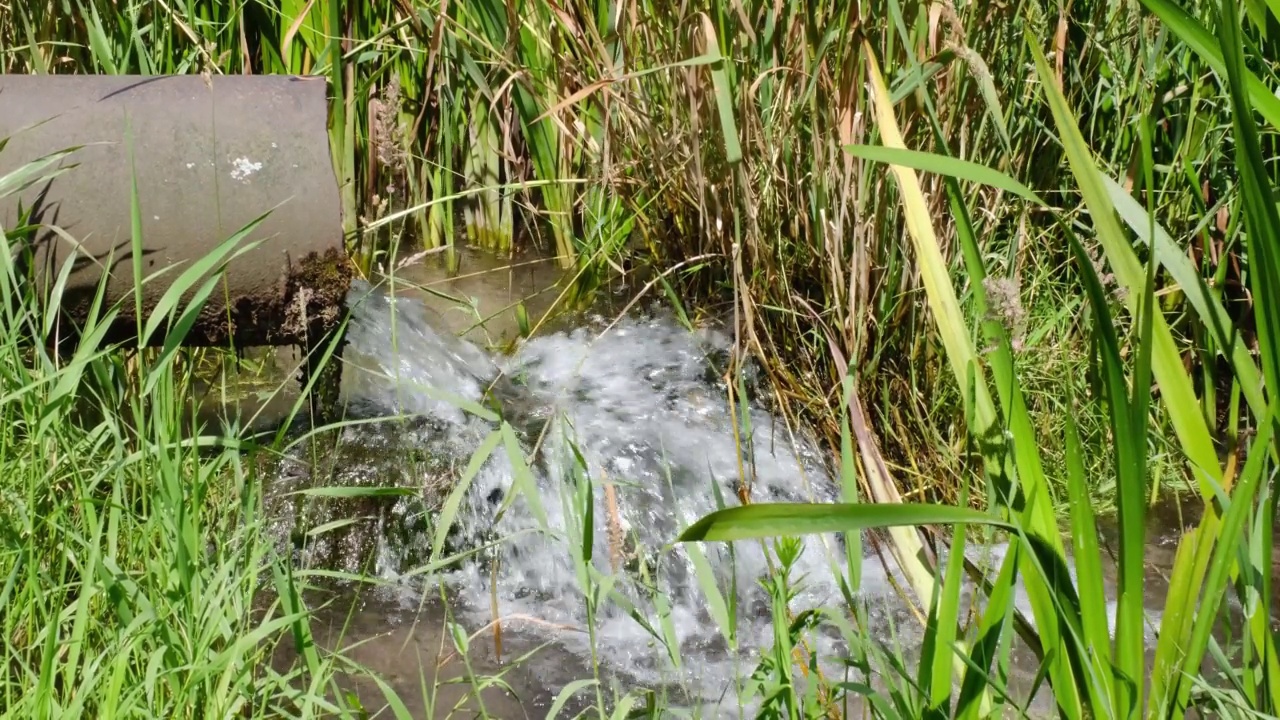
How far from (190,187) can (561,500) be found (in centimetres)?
106

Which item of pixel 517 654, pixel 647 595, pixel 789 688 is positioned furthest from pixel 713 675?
pixel 789 688

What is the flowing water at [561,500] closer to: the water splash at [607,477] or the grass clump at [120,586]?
the water splash at [607,477]

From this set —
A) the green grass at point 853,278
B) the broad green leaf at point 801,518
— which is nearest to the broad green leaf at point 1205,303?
the green grass at point 853,278

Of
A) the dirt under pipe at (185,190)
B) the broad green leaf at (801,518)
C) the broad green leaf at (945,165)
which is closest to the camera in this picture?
the broad green leaf at (801,518)

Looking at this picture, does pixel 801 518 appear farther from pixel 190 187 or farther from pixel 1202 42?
pixel 190 187

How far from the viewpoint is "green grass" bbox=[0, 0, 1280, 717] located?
Answer: 1377 millimetres

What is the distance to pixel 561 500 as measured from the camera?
207 centimetres

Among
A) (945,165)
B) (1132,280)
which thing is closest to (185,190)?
(945,165)

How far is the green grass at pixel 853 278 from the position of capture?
1377 millimetres

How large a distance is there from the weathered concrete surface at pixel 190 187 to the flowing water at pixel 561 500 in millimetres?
313

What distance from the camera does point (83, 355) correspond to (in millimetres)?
1922

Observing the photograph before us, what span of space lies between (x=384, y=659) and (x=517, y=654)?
26 centimetres

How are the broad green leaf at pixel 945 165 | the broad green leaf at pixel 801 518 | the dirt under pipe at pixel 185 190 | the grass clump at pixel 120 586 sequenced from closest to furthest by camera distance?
the broad green leaf at pixel 801 518 < the broad green leaf at pixel 945 165 < the grass clump at pixel 120 586 < the dirt under pipe at pixel 185 190

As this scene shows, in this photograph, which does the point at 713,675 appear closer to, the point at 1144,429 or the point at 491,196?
the point at 1144,429
